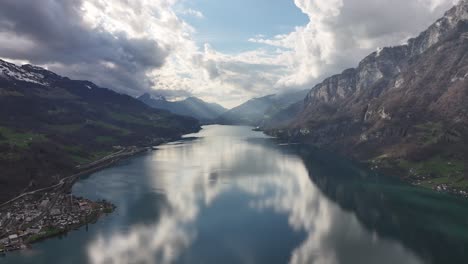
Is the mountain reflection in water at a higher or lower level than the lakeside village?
lower

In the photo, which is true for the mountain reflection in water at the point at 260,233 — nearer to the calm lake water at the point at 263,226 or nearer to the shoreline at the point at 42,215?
the calm lake water at the point at 263,226

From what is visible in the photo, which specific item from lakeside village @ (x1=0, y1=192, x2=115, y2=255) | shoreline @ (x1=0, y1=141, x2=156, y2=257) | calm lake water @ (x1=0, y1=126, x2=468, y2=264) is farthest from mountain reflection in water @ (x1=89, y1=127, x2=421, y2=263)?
lakeside village @ (x1=0, y1=192, x2=115, y2=255)

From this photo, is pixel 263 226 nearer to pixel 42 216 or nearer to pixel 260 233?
pixel 260 233

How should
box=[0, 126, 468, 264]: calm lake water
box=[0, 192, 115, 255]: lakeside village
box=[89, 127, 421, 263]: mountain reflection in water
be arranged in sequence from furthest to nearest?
box=[0, 192, 115, 255]: lakeside village, box=[0, 126, 468, 264]: calm lake water, box=[89, 127, 421, 263]: mountain reflection in water

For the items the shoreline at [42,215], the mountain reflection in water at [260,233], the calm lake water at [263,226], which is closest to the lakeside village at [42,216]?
the shoreline at [42,215]

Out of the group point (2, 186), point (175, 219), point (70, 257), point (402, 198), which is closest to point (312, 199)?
point (402, 198)

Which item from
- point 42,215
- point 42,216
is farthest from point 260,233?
point 42,215

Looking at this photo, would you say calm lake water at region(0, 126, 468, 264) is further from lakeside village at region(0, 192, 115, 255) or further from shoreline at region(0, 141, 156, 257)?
lakeside village at region(0, 192, 115, 255)

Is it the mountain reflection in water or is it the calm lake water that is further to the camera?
the calm lake water
